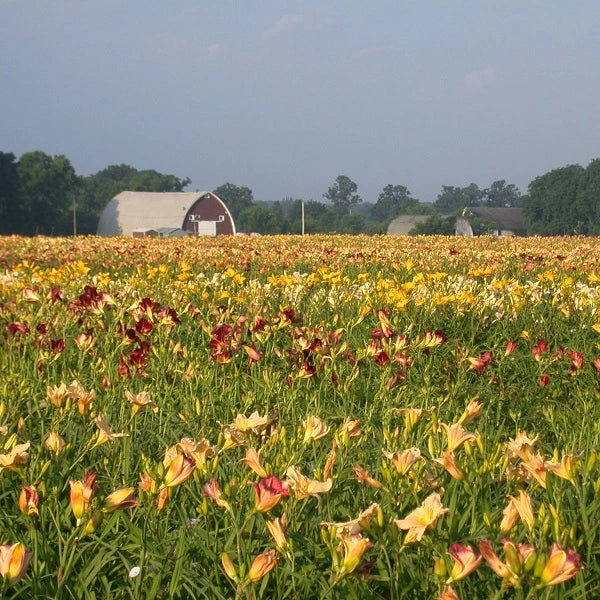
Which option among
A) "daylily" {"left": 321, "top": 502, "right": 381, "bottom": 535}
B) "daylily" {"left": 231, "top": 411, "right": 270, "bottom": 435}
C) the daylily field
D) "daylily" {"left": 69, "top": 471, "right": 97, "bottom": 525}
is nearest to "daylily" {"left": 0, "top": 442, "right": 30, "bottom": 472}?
the daylily field

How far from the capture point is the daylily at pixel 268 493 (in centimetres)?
165

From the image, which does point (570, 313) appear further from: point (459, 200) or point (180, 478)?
point (459, 200)

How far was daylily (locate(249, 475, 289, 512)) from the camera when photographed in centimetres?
165

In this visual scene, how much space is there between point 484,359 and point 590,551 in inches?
76.1

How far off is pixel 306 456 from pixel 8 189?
57.6 m

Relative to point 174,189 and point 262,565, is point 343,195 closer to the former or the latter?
point 174,189

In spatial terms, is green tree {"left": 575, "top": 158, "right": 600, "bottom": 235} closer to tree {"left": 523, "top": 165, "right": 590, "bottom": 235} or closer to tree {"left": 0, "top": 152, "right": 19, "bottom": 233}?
tree {"left": 523, "top": 165, "right": 590, "bottom": 235}

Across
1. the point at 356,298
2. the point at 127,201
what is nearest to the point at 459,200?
the point at 127,201

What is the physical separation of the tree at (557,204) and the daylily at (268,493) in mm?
83221

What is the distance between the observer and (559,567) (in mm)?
1361

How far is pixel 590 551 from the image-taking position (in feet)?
6.24

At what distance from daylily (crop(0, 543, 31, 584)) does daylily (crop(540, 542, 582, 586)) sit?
85 cm

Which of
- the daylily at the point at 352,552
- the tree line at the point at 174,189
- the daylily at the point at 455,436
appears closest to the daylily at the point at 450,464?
the daylily at the point at 455,436

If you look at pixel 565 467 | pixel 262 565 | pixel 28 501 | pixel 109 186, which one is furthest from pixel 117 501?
pixel 109 186
